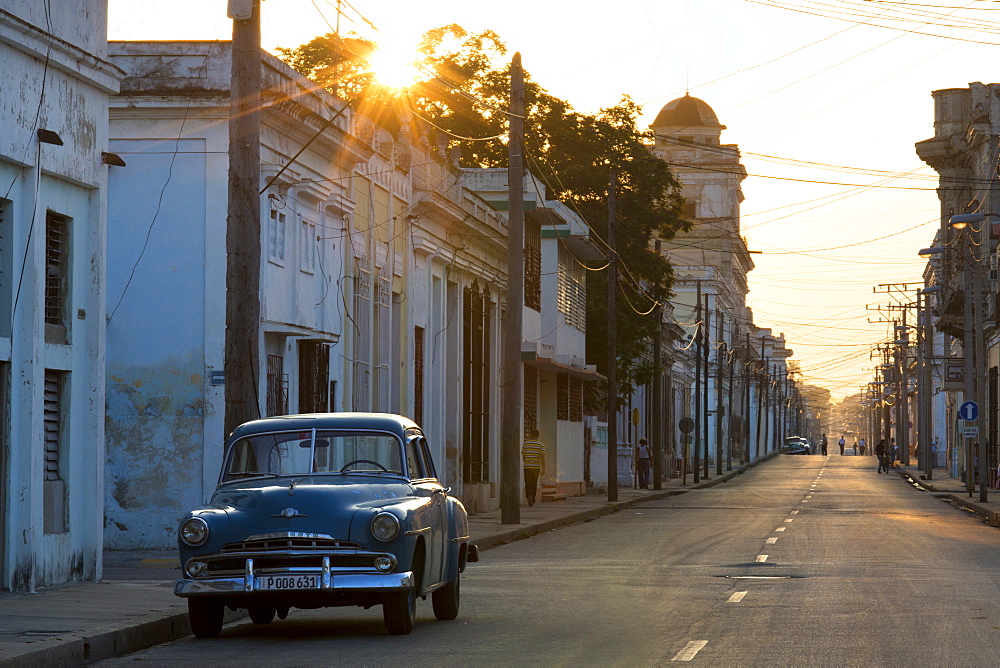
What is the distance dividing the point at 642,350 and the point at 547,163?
7397 millimetres

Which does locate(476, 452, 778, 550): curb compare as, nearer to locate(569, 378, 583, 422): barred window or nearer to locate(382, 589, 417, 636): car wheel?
locate(569, 378, 583, 422): barred window

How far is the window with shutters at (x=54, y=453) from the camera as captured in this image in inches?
656

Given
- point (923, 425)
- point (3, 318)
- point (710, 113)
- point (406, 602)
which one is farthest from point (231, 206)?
point (710, 113)

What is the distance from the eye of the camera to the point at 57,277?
17.2m

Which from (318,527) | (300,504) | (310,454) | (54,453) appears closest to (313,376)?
(54,453)

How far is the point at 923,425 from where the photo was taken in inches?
2970

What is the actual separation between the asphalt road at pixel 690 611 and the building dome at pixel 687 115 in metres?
101

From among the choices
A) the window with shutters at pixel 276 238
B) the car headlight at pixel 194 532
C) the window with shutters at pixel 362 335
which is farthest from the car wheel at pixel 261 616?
the window with shutters at pixel 362 335

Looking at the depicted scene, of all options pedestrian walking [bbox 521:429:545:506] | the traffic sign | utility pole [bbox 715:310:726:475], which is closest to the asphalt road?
pedestrian walking [bbox 521:429:545:506]

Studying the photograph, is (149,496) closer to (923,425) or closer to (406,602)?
(406,602)

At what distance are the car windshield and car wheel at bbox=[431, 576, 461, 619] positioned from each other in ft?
3.96

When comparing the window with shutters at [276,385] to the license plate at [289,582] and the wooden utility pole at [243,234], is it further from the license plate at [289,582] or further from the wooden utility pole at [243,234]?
the license plate at [289,582]

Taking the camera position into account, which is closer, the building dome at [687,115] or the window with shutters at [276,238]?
the window with shutters at [276,238]

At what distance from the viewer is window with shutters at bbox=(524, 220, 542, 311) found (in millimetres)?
43875
